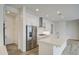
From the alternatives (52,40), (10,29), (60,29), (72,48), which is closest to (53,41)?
(52,40)

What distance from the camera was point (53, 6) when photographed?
181 cm

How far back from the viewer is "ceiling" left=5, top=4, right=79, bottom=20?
180cm

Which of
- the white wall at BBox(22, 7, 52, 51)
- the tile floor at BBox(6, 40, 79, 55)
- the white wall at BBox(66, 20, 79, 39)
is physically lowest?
the tile floor at BBox(6, 40, 79, 55)

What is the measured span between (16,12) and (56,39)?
3.11 ft

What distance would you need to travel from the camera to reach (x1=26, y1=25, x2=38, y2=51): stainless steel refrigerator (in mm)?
1902

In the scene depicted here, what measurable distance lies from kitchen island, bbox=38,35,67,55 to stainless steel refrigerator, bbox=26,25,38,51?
11 cm

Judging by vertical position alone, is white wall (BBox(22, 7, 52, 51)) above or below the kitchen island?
above

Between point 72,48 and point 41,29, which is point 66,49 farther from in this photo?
point 41,29

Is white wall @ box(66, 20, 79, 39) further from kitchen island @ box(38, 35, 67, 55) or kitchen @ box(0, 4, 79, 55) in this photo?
kitchen island @ box(38, 35, 67, 55)

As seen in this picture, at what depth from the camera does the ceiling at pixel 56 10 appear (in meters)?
1.80

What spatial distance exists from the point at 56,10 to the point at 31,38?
74cm

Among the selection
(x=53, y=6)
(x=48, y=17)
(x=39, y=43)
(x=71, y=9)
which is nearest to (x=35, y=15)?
(x=48, y=17)

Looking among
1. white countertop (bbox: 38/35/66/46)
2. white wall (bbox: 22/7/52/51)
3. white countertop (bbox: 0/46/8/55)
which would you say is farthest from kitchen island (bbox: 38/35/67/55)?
white countertop (bbox: 0/46/8/55)

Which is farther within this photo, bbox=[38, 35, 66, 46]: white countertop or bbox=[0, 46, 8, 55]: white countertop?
bbox=[38, 35, 66, 46]: white countertop
